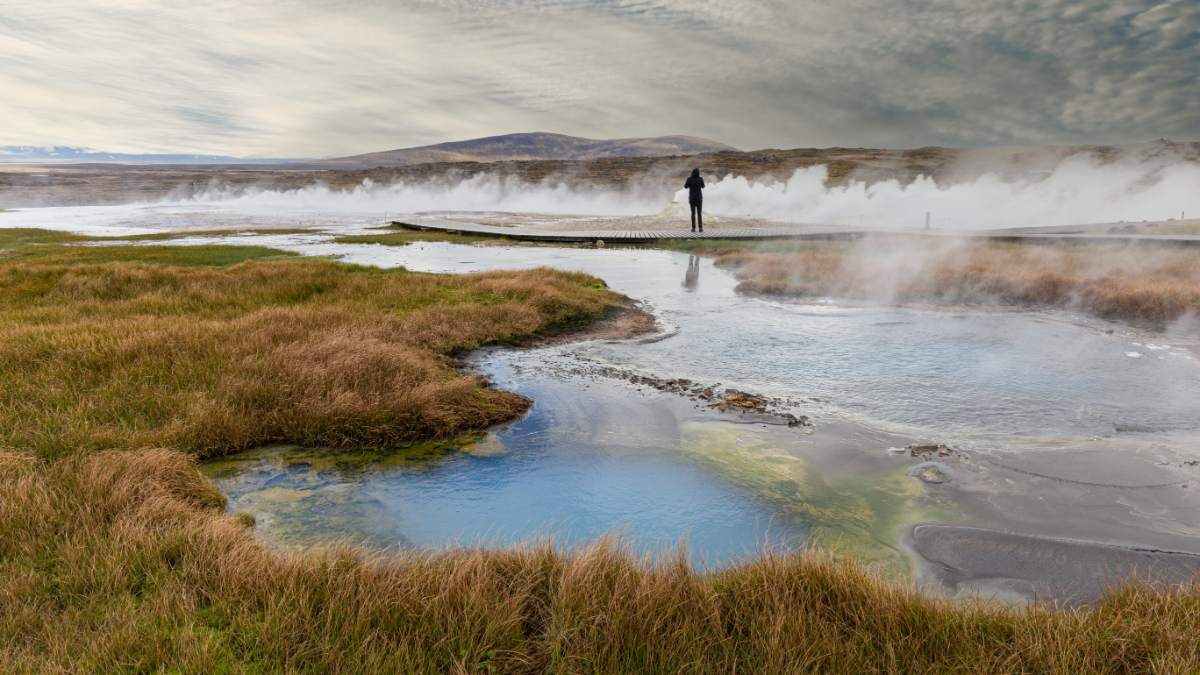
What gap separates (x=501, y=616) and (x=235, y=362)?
6294 millimetres

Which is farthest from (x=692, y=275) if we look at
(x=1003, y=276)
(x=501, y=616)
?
(x=501, y=616)

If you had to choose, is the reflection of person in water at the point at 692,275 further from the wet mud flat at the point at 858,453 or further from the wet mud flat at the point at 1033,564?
the wet mud flat at the point at 1033,564

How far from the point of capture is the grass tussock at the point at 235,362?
6637 millimetres

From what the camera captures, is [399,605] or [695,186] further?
[695,186]

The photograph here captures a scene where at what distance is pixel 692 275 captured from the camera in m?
20.1

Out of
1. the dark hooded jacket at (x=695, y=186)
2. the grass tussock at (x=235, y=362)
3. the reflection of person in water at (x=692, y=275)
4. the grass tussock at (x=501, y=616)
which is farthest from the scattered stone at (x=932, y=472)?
the dark hooded jacket at (x=695, y=186)

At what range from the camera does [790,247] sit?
2516 cm

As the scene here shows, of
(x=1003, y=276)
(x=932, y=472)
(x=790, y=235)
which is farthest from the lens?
(x=790, y=235)

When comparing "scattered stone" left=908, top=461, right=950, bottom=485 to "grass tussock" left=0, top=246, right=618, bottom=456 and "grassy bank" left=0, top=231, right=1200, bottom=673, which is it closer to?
"grassy bank" left=0, top=231, right=1200, bottom=673

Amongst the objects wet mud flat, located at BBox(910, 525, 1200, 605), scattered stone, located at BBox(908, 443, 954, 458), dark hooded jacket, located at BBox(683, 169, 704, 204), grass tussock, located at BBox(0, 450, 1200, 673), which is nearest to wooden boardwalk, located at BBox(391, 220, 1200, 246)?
dark hooded jacket, located at BBox(683, 169, 704, 204)

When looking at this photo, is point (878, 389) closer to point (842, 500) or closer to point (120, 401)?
point (842, 500)

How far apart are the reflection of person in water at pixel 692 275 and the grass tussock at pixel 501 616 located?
1423 centimetres

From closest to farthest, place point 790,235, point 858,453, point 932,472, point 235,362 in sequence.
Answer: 1. point 932,472
2. point 858,453
3. point 235,362
4. point 790,235

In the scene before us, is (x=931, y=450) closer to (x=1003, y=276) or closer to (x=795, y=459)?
(x=795, y=459)
